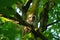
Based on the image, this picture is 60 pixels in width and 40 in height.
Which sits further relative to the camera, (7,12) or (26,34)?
(26,34)

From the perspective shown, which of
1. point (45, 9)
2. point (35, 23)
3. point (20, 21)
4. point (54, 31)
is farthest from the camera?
point (54, 31)

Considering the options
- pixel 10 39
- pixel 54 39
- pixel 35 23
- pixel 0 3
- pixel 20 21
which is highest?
pixel 54 39

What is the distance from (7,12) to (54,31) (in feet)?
19.1

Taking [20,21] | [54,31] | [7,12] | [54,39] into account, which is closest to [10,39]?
[20,21]

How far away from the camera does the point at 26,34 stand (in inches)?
176

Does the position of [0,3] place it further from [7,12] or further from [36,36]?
[36,36]

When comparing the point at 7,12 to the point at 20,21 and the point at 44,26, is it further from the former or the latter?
the point at 44,26

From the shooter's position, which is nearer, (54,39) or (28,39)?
(28,39)

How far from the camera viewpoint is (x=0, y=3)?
1034 mm

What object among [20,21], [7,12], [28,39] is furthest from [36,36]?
[7,12]

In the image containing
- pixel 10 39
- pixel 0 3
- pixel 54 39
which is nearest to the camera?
pixel 0 3

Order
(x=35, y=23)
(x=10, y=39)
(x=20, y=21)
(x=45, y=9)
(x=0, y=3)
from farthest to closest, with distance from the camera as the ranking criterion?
(x=45, y=9)
(x=35, y=23)
(x=20, y=21)
(x=10, y=39)
(x=0, y=3)

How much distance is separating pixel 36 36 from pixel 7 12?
3401mm

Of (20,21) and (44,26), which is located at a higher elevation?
(44,26)
